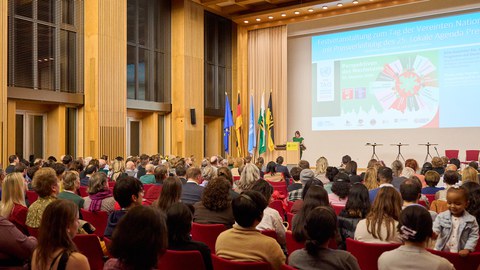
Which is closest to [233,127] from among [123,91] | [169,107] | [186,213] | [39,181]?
[169,107]

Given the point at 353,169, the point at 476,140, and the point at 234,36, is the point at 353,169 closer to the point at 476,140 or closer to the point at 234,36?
the point at 476,140

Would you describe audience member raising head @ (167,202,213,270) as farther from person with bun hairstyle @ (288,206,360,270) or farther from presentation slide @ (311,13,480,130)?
presentation slide @ (311,13,480,130)

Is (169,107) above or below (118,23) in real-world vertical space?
below

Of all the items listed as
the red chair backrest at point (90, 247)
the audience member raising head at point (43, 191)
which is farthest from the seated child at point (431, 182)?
the audience member raising head at point (43, 191)

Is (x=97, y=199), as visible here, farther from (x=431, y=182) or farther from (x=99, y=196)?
(x=431, y=182)

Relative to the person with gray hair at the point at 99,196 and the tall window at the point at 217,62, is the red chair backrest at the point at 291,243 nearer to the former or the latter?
the person with gray hair at the point at 99,196

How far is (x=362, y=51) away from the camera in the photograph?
1638cm

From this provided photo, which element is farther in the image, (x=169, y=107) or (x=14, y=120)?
(x=169, y=107)

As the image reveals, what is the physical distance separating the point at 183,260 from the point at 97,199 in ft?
7.39

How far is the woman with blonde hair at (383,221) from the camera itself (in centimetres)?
332

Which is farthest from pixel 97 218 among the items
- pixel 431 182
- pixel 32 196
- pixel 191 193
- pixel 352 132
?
pixel 352 132

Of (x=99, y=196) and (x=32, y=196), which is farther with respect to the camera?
(x=32, y=196)

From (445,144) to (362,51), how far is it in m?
4.26

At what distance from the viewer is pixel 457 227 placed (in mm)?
3414
